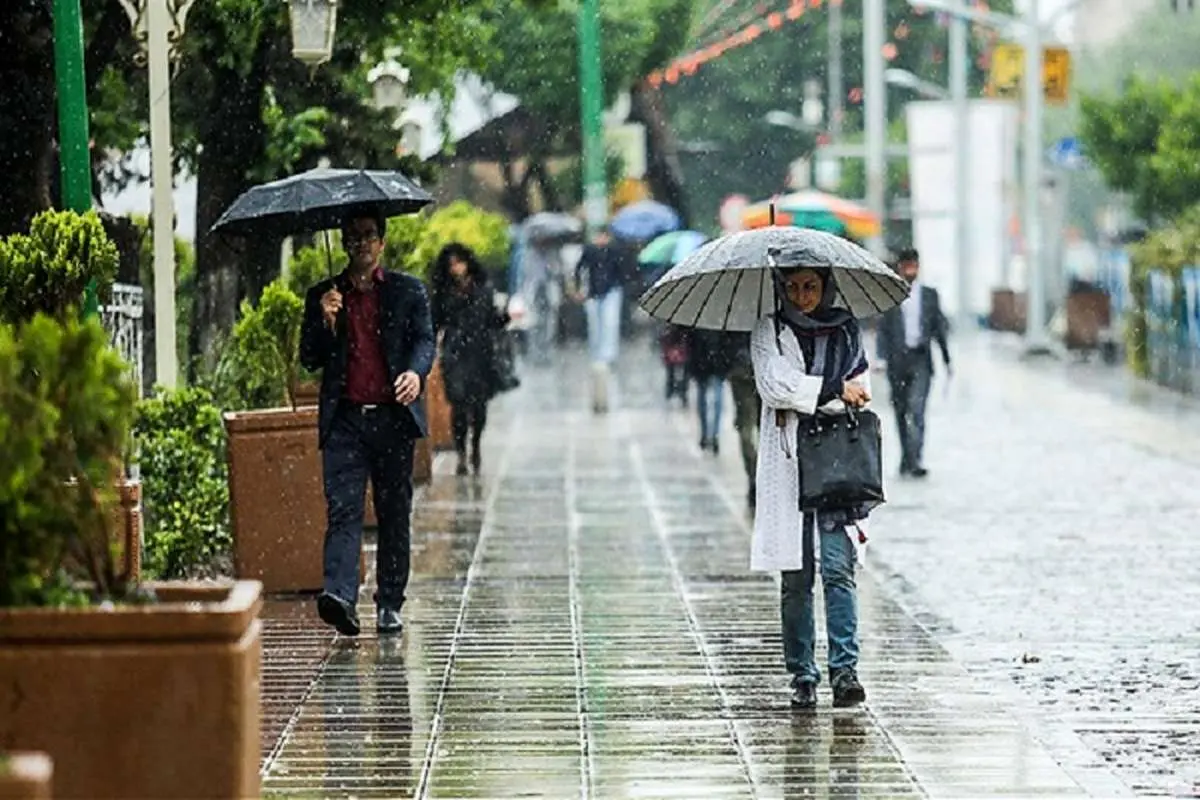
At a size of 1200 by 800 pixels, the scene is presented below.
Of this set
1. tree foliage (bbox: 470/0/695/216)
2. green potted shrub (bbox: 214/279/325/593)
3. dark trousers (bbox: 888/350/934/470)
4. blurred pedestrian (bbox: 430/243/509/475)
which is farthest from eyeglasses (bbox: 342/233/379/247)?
tree foliage (bbox: 470/0/695/216)

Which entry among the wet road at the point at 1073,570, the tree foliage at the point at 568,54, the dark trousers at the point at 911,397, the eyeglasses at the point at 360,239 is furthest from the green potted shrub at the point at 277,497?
the tree foliage at the point at 568,54

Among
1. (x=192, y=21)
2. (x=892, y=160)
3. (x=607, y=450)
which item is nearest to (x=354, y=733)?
(x=192, y=21)

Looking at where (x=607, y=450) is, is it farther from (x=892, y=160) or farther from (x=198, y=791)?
(x=892, y=160)

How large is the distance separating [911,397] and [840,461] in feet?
37.7

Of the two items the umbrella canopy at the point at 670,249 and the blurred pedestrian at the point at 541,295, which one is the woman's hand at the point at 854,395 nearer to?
the umbrella canopy at the point at 670,249

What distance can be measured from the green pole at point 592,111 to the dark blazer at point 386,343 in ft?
56.0

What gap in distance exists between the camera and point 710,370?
20.6 metres

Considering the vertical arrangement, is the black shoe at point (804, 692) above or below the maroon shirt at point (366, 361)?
below

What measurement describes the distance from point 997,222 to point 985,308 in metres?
3.82

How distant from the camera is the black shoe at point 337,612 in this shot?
11.4 metres

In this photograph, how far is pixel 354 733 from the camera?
9273 mm

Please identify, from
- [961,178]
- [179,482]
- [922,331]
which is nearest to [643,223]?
[961,178]

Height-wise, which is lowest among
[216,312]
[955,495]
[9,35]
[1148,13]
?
[955,495]

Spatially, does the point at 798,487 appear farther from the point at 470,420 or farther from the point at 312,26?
the point at 470,420
